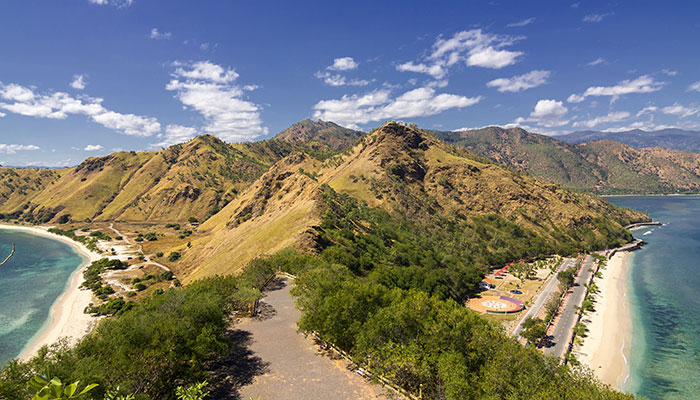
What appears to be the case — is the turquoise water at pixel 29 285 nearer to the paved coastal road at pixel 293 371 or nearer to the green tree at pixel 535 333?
the paved coastal road at pixel 293 371

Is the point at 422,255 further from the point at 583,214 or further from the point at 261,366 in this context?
the point at 583,214

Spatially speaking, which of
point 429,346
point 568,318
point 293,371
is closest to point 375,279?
point 429,346

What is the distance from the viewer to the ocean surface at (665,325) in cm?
6600

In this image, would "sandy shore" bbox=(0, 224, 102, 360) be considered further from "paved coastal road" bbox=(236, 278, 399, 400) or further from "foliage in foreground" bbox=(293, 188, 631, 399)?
"foliage in foreground" bbox=(293, 188, 631, 399)

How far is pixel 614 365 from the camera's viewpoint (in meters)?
71.1

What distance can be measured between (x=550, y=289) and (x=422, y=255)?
4578 cm

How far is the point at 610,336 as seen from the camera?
8331 centimetres

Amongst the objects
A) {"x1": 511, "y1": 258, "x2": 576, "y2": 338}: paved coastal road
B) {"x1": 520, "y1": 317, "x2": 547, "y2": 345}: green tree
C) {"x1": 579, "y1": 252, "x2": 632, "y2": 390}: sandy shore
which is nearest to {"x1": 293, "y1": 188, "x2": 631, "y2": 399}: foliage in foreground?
{"x1": 520, "y1": 317, "x2": 547, "y2": 345}: green tree

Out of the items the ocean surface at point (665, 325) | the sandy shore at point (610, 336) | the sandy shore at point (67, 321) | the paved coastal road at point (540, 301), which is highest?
the sandy shore at point (67, 321)

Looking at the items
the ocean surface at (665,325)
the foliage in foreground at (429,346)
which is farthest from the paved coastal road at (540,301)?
the foliage in foreground at (429,346)

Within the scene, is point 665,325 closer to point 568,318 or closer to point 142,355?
point 568,318

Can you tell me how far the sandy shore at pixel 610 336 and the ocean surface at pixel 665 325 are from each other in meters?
1.63

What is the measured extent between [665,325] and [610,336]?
79.5ft

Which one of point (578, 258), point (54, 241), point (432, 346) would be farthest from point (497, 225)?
point (54, 241)
